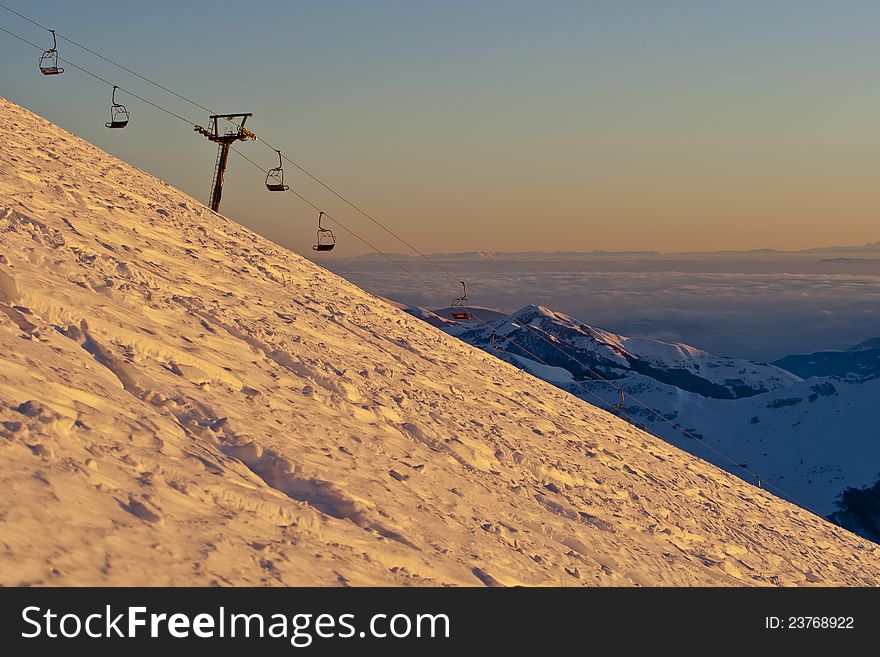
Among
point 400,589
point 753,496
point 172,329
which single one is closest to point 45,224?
point 172,329

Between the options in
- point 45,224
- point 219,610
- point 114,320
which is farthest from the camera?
point 45,224

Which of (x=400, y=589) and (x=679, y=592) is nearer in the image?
(x=400, y=589)

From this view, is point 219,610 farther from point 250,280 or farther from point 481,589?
point 250,280

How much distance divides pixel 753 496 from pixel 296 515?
61.9 feet

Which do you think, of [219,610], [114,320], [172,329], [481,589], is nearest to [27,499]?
[219,610]

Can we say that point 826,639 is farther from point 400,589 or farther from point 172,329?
point 172,329

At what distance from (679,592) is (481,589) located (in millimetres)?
4619

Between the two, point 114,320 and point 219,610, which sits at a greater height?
point 114,320

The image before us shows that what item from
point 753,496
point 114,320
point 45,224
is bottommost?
point 753,496

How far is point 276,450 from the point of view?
13.0 meters

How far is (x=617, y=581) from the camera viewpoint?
45.6ft

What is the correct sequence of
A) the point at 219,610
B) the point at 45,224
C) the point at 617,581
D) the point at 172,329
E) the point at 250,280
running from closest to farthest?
the point at 219,610
the point at 617,581
the point at 172,329
the point at 45,224
the point at 250,280

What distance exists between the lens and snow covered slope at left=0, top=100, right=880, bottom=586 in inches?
380

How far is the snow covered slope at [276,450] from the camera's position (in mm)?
9641
